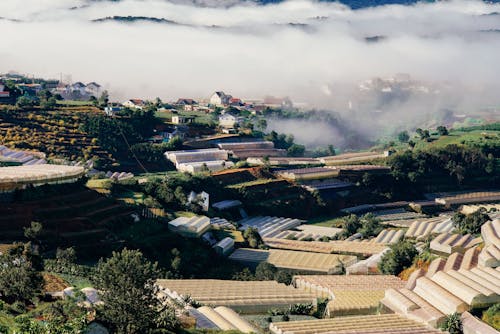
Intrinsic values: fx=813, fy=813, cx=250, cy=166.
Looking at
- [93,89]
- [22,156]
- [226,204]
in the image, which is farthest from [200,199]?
[93,89]

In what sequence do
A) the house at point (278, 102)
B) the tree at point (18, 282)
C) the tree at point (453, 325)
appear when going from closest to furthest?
the tree at point (18, 282)
the tree at point (453, 325)
the house at point (278, 102)

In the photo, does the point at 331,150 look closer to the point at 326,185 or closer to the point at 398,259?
the point at 326,185

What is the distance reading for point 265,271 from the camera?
4184 cm

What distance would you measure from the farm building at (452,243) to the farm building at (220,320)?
14.0 meters

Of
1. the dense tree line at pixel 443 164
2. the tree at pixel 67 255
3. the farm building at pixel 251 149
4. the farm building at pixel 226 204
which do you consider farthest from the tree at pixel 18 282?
the dense tree line at pixel 443 164

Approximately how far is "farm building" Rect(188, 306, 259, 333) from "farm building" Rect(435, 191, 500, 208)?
38.7 meters

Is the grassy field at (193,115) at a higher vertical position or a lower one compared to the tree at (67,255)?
lower

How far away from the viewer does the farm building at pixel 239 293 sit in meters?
34.0

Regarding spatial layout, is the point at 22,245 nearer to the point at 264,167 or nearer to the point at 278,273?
the point at 278,273

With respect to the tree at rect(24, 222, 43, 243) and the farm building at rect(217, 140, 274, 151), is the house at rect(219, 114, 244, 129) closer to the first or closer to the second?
the farm building at rect(217, 140, 274, 151)

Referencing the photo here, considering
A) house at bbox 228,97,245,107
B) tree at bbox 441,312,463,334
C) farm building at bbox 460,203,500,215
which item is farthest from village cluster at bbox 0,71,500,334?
house at bbox 228,97,245,107

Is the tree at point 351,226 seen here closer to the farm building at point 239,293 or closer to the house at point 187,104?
the farm building at point 239,293

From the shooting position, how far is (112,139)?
6800 cm

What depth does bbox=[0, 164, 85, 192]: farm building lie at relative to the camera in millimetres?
41781
